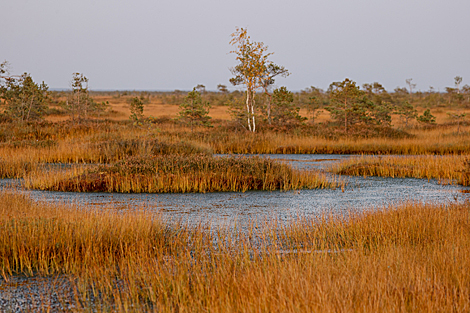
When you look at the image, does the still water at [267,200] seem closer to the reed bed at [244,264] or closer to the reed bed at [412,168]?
the reed bed at [412,168]

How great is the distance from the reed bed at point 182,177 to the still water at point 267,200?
49 cm

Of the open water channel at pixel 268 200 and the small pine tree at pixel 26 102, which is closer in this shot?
the open water channel at pixel 268 200

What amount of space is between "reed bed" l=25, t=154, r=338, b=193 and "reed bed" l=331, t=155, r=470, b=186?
2.03m

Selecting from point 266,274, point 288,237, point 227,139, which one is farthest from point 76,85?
point 266,274

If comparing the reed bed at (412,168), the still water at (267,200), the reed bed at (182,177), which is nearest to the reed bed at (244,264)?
the still water at (267,200)

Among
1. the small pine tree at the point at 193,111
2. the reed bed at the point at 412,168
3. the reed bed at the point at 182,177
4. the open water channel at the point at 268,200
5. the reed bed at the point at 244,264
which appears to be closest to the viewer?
the reed bed at the point at 244,264

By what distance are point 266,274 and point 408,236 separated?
2756 mm

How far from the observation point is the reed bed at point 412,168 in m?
13.1

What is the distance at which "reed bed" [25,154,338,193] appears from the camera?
454 inches

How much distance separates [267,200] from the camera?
406 inches

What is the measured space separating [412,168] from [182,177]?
7370 mm

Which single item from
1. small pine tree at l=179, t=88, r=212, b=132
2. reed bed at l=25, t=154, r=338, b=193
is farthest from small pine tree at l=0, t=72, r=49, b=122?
reed bed at l=25, t=154, r=338, b=193

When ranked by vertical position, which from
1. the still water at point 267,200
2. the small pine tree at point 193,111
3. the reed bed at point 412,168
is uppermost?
the small pine tree at point 193,111

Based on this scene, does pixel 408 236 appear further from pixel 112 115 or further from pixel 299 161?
pixel 112 115
